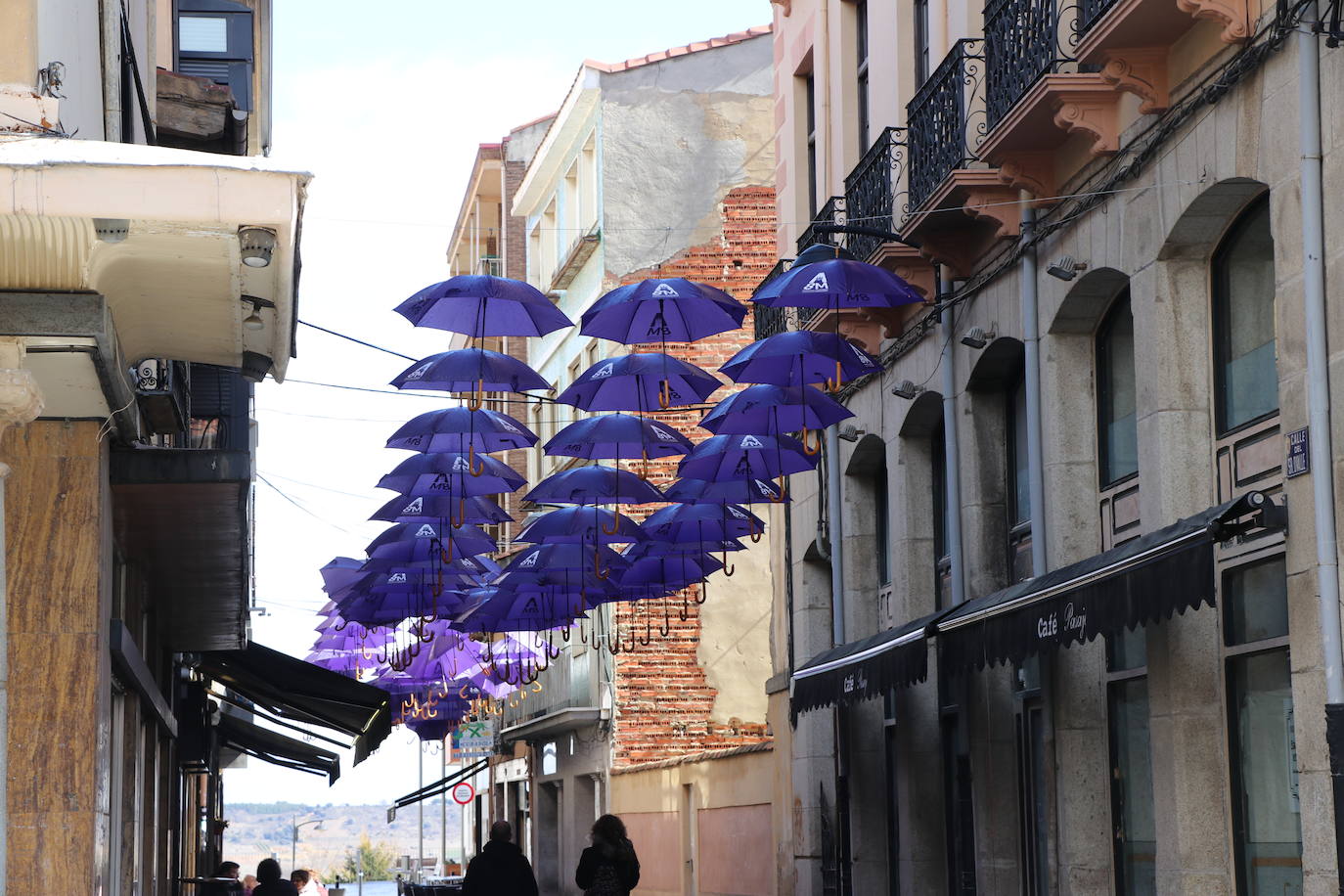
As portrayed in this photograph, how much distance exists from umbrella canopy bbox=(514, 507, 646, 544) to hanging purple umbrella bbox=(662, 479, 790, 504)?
1.35m

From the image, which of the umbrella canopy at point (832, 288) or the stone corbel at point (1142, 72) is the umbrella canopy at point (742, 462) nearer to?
the umbrella canopy at point (832, 288)

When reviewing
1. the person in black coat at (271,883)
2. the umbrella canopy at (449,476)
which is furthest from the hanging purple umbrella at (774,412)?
the person in black coat at (271,883)

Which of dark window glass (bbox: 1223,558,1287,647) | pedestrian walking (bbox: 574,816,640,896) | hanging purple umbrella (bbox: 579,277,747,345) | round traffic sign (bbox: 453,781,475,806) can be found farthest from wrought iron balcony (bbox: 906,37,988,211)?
round traffic sign (bbox: 453,781,475,806)

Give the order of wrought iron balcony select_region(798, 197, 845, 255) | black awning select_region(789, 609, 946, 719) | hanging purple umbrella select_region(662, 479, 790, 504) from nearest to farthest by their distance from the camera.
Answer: black awning select_region(789, 609, 946, 719) → hanging purple umbrella select_region(662, 479, 790, 504) → wrought iron balcony select_region(798, 197, 845, 255)

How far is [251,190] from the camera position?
7.36 m

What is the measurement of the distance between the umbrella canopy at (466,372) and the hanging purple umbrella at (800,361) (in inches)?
73.8

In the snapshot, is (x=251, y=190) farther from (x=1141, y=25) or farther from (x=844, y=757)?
(x=844, y=757)

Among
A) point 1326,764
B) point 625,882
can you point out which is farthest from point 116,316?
point 625,882

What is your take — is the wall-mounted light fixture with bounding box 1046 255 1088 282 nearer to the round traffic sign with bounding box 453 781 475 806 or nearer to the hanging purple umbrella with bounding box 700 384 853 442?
the hanging purple umbrella with bounding box 700 384 853 442

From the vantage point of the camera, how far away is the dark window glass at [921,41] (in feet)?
63.0

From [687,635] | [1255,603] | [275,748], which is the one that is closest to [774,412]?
[1255,603]

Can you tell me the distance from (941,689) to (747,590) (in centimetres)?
1702

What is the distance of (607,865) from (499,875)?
3.06 ft

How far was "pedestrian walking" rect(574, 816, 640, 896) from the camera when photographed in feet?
55.1
